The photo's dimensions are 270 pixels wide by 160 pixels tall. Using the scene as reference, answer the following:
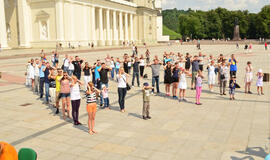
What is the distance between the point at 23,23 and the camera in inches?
1953

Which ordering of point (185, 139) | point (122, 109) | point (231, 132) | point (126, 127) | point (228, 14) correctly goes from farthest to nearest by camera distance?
point (228, 14), point (122, 109), point (126, 127), point (231, 132), point (185, 139)

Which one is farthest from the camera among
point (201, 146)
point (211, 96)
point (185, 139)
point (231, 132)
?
point (211, 96)

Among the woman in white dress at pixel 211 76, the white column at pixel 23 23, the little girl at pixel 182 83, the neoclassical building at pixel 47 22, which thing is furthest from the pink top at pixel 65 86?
the white column at pixel 23 23

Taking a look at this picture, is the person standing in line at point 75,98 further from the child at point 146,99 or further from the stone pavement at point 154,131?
the child at point 146,99

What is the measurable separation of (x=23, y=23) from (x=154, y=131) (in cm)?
4859

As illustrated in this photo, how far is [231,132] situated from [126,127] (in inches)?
126

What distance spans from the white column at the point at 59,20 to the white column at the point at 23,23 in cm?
659

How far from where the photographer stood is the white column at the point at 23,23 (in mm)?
49281

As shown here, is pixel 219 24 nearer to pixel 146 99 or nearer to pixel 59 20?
pixel 59 20

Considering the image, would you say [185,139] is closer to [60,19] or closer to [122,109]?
[122,109]

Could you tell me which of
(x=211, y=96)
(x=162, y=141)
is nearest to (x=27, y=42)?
(x=211, y=96)

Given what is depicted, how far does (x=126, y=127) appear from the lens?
27.4 ft

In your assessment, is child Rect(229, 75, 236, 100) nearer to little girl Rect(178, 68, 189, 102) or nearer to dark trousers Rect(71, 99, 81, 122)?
little girl Rect(178, 68, 189, 102)

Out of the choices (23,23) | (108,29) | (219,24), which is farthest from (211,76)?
(219,24)
